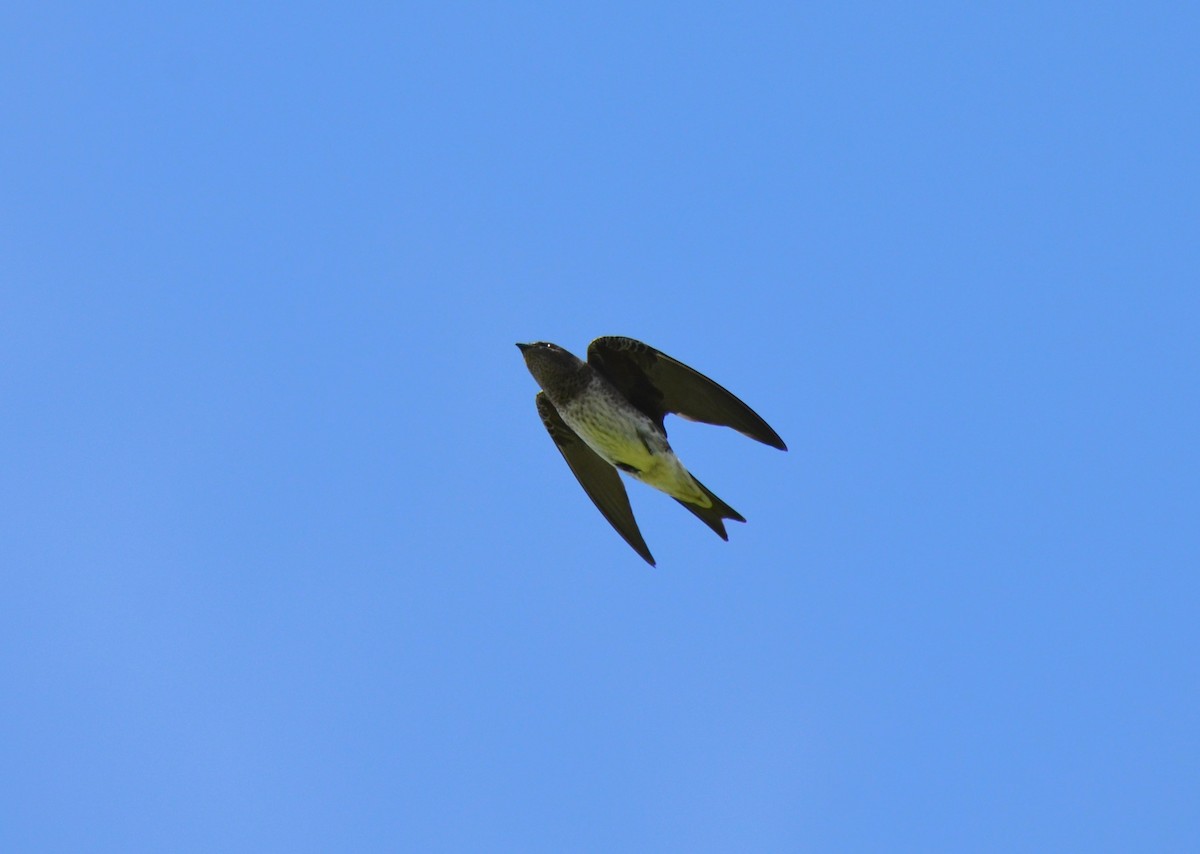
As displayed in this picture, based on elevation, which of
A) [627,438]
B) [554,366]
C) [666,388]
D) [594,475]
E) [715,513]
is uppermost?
[554,366]

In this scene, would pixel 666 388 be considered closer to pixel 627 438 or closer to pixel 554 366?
pixel 627 438

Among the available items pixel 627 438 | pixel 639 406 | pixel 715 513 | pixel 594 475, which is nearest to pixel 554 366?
pixel 639 406

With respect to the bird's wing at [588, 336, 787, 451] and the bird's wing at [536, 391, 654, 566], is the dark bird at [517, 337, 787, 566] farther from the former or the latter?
the bird's wing at [536, 391, 654, 566]

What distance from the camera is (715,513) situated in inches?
513

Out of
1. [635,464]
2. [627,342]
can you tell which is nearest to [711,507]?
[635,464]

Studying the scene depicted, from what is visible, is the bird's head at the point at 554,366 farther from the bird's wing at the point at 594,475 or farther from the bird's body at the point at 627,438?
the bird's wing at the point at 594,475

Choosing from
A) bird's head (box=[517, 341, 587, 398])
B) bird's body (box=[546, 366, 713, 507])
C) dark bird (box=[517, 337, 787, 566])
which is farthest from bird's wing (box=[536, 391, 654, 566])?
bird's body (box=[546, 366, 713, 507])

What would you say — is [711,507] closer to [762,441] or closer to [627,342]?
[762,441]

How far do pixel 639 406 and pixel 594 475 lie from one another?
1.06m

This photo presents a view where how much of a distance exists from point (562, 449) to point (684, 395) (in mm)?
1519

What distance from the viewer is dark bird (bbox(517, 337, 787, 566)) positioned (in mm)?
12797

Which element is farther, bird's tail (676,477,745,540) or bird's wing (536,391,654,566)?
bird's wing (536,391,654,566)

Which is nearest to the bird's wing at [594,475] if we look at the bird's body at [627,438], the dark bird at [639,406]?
the dark bird at [639,406]

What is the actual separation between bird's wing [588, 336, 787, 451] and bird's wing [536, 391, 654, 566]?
85 cm
